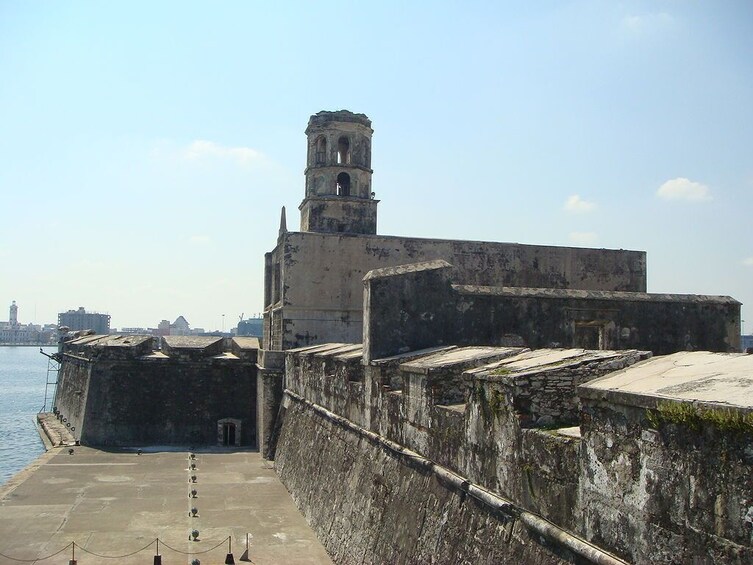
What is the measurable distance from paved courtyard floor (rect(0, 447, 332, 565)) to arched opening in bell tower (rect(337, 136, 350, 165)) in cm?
1035

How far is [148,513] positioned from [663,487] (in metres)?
12.7

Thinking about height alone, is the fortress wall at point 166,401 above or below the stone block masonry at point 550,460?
below

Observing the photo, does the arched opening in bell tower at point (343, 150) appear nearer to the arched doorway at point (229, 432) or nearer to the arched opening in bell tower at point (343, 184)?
the arched opening in bell tower at point (343, 184)

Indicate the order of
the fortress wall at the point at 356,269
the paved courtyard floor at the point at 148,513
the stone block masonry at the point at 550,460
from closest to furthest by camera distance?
the stone block masonry at the point at 550,460, the paved courtyard floor at the point at 148,513, the fortress wall at the point at 356,269

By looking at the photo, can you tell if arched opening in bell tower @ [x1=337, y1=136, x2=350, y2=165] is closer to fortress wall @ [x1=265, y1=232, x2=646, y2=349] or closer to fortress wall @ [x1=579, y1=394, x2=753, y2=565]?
fortress wall @ [x1=265, y1=232, x2=646, y2=349]

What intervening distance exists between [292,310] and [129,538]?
1040 cm

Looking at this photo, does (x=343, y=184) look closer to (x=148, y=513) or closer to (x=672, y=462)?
(x=148, y=513)

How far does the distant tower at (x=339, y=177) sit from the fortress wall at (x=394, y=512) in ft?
33.5

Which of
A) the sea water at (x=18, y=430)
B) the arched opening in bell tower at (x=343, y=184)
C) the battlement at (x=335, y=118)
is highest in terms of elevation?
the battlement at (x=335, y=118)

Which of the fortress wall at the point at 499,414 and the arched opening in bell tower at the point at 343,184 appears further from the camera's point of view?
the arched opening in bell tower at the point at 343,184

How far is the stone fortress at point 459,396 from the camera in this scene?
4.83 m

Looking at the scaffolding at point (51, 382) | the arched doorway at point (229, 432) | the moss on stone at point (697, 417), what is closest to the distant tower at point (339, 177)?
the arched doorway at point (229, 432)

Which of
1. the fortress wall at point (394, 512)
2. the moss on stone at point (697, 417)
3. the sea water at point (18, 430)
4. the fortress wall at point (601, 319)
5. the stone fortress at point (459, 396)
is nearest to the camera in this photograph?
the moss on stone at point (697, 417)

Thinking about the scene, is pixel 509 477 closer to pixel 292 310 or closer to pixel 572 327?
pixel 572 327
